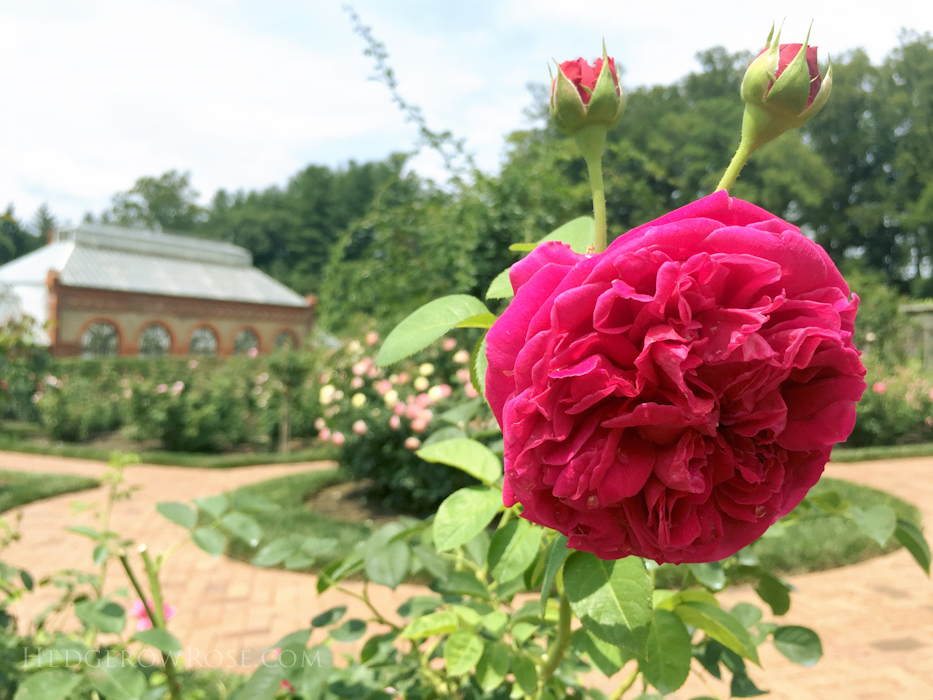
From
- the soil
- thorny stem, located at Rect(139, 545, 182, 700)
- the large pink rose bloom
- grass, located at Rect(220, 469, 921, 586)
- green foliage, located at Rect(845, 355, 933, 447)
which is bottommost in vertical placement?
the soil

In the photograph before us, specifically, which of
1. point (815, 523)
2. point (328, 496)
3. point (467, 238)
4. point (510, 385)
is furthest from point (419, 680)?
point (328, 496)

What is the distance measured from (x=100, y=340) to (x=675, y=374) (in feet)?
83.9

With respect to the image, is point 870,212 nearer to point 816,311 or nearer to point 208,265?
point 208,265

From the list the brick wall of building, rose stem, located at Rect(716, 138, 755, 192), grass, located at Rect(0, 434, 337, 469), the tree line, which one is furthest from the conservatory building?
rose stem, located at Rect(716, 138, 755, 192)

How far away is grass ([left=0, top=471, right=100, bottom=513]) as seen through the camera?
555 cm

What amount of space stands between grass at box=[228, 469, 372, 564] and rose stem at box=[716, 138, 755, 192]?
314 cm

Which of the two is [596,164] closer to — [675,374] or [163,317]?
[675,374]

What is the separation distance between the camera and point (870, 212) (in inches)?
1125

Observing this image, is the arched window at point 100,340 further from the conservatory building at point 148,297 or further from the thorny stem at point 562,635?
the thorny stem at point 562,635

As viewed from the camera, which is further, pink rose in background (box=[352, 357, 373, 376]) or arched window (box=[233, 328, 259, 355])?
arched window (box=[233, 328, 259, 355])

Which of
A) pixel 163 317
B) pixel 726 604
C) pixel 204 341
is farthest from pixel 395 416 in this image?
pixel 204 341

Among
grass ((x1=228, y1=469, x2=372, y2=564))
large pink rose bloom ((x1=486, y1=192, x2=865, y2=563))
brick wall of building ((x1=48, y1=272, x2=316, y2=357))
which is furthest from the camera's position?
brick wall of building ((x1=48, y1=272, x2=316, y2=357))

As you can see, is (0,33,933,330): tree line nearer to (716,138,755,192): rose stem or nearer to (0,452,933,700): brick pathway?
(716,138,755,192): rose stem

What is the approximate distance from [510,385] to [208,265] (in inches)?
1175
